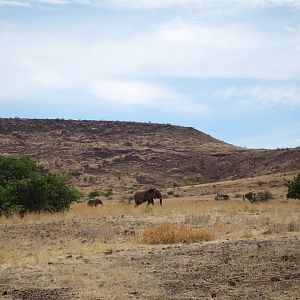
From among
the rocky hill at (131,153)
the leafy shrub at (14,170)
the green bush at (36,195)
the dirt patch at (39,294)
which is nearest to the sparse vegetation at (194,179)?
the rocky hill at (131,153)

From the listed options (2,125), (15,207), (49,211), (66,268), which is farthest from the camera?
(2,125)

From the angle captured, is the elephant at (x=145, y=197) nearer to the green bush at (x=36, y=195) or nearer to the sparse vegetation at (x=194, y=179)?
the green bush at (x=36, y=195)

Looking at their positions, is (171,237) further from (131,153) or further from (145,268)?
(131,153)

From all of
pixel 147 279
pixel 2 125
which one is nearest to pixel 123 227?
pixel 147 279

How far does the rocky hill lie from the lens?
3305 inches

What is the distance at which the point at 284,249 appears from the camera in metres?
12.5

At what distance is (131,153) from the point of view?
318 feet

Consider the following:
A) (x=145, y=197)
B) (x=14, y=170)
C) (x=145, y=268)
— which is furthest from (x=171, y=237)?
(x=145, y=197)

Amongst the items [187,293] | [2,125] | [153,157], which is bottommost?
[187,293]

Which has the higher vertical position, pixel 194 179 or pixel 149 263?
pixel 194 179

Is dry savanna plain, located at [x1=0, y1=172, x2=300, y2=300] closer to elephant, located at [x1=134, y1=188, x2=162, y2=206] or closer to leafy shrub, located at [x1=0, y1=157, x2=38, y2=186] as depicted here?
leafy shrub, located at [x1=0, y1=157, x2=38, y2=186]

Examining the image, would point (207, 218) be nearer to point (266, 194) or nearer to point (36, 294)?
point (36, 294)

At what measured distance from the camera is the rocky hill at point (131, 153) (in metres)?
83.9

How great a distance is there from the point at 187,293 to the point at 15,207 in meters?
20.5
